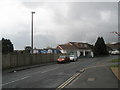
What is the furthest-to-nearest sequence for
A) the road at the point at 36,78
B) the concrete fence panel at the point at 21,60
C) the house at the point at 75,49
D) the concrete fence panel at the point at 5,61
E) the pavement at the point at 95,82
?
the house at the point at 75,49 < the concrete fence panel at the point at 21,60 < the concrete fence panel at the point at 5,61 < the road at the point at 36,78 < the pavement at the point at 95,82

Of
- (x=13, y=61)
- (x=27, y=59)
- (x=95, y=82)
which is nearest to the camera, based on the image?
(x=95, y=82)

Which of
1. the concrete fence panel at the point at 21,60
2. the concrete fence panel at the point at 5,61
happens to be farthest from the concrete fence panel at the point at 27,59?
the concrete fence panel at the point at 5,61

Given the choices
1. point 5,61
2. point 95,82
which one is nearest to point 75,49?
point 5,61

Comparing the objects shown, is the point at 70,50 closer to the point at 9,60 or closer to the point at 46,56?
the point at 46,56

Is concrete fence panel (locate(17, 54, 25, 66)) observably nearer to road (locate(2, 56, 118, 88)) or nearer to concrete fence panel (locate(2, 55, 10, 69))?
concrete fence panel (locate(2, 55, 10, 69))

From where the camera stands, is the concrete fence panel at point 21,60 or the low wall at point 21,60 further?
the concrete fence panel at point 21,60

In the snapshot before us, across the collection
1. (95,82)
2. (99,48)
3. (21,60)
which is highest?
(99,48)

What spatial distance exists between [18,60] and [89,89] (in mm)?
19229

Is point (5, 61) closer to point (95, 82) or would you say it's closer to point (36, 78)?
point (36, 78)

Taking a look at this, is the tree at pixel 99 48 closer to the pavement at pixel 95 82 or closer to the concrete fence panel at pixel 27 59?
the concrete fence panel at pixel 27 59

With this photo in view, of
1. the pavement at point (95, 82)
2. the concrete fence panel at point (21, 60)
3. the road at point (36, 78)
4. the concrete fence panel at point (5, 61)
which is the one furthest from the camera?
the concrete fence panel at point (21, 60)

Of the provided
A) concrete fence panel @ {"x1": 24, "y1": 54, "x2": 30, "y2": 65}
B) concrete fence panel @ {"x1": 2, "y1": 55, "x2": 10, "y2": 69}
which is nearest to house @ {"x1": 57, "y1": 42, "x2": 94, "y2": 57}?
concrete fence panel @ {"x1": 24, "y1": 54, "x2": 30, "y2": 65}

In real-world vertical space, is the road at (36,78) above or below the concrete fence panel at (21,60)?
below

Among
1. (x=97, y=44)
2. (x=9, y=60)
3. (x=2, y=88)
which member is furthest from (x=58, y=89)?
(x=97, y=44)
